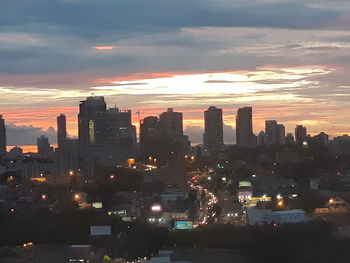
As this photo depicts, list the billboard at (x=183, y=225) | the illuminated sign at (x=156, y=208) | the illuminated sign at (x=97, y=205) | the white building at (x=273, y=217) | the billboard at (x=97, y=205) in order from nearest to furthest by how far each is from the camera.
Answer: the white building at (x=273, y=217) < the billboard at (x=183, y=225) < the illuminated sign at (x=156, y=208) < the billboard at (x=97, y=205) < the illuminated sign at (x=97, y=205)

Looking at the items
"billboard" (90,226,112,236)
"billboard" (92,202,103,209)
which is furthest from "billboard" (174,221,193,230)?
"billboard" (92,202,103,209)

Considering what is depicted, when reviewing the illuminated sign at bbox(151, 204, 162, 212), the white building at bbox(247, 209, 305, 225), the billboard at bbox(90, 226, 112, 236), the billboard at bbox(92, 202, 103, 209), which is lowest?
the billboard at bbox(92, 202, 103, 209)

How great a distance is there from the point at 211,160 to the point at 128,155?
193 inches

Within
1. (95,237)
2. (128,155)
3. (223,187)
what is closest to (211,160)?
(128,155)

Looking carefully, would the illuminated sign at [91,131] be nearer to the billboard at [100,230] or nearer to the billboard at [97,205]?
the billboard at [97,205]

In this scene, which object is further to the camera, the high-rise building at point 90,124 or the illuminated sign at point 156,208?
the high-rise building at point 90,124

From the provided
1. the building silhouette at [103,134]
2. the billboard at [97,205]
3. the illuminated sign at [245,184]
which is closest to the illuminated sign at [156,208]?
the billboard at [97,205]

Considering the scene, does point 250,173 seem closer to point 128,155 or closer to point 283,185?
point 283,185

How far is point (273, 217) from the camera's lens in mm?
16344

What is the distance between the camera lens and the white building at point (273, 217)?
1588 centimetres

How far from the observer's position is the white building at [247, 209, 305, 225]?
15.9 meters

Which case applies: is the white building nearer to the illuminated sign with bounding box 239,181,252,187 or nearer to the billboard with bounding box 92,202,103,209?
the billboard with bounding box 92,202,103,209

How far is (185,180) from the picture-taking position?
1184 inches

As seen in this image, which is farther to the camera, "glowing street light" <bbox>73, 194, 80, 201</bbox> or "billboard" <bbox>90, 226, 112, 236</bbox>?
"glowing street light" <bbox>73, 194, 80, 201</bbox>
